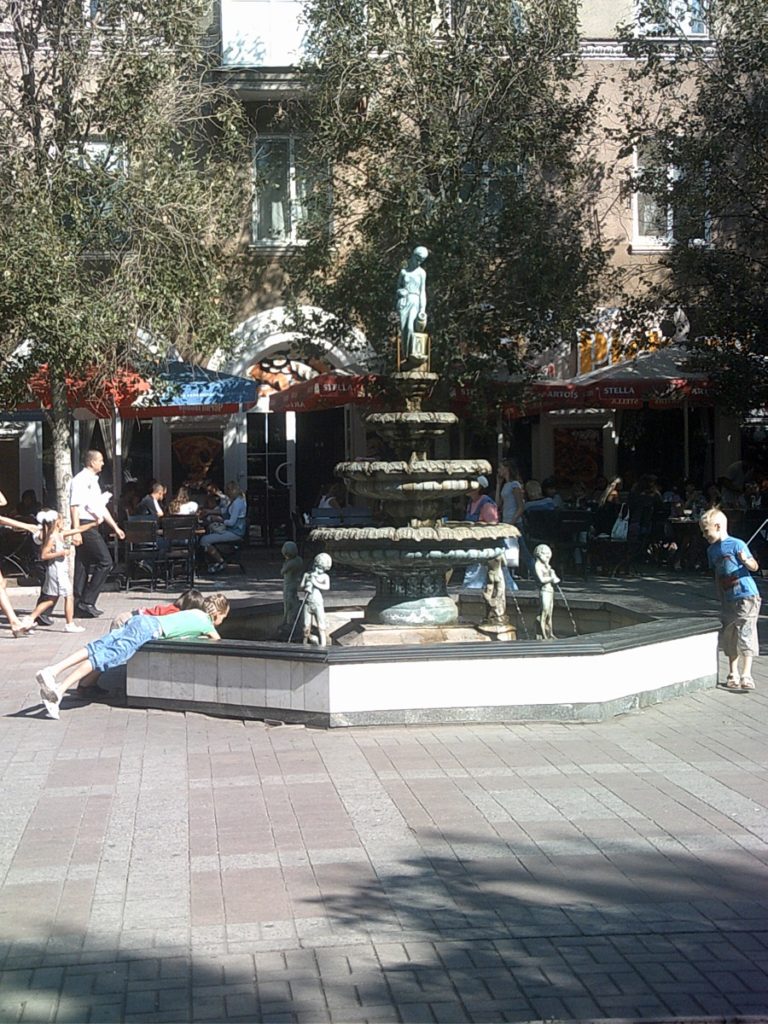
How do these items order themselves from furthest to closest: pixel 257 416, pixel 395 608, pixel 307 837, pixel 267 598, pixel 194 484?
A: pixel 257 416 < pixel 194 484 < pixel 267 598 < pixel 395 608 < pixel 307 837

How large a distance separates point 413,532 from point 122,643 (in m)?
2.34

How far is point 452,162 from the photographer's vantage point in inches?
776

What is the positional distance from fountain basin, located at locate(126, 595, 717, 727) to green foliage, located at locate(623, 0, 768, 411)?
10.9m

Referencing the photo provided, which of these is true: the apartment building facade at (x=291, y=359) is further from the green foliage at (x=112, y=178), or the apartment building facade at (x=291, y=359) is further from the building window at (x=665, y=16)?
the green foliage at (x=112, y=178)

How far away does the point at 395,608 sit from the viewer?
35.5ft

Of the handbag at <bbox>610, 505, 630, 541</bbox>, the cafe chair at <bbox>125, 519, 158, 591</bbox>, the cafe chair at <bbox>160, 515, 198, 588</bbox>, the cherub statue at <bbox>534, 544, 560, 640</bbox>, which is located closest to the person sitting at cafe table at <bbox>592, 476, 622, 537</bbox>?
the handbag at <bbox>610, 505, 630, 541</bbox>

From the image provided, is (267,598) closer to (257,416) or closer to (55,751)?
(55,751)

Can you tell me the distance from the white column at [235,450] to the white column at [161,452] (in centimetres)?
106

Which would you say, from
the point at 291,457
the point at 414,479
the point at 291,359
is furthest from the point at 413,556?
the point at 291,457

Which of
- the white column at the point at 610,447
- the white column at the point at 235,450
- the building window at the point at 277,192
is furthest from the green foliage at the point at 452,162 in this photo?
the white column at the point at 610,447

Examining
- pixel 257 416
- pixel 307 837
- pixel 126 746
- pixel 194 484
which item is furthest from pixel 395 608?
pixel 257 416

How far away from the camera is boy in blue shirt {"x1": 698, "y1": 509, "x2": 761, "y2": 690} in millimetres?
10352

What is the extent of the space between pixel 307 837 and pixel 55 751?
8.92ft

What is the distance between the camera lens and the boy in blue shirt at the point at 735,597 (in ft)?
34.0
